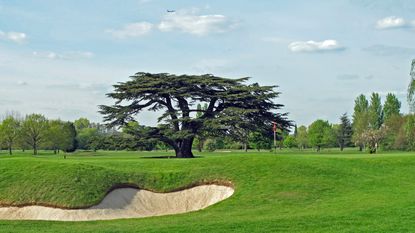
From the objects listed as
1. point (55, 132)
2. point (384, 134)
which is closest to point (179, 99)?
point (55, 132)

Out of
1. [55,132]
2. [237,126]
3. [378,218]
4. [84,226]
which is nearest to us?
[378,218]

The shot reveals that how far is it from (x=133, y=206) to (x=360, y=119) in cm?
9573

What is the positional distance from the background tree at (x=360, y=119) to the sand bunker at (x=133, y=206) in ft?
281

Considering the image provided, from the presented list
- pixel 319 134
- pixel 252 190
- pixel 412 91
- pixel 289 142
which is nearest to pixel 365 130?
pixel 319 134

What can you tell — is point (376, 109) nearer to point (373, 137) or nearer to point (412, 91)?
point (373, 137)

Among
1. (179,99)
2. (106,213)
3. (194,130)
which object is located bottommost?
(106,213)

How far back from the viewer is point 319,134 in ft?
411

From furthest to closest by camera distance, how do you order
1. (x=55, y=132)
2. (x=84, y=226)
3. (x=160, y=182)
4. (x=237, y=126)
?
1. (x=55, y=132)
2. (x=237, y=126)
3. (x=160, y=182)
4. (x=84, y=226)

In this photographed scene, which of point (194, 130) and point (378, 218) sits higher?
point (194, 130)

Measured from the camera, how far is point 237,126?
187ft

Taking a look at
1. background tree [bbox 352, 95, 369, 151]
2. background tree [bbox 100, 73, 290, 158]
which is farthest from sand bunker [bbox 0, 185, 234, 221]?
background tree [bbox 352, 95, 369, 151]

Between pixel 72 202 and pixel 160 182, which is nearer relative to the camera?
pixel 72 202

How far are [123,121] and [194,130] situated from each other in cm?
810

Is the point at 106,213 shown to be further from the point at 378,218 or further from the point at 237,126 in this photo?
the point at 237,126
